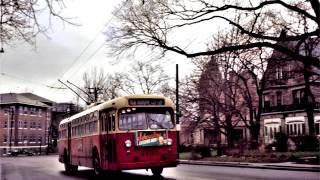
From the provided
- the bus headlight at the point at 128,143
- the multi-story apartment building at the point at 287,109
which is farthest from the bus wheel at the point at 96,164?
the multi-story apartment building at the point at 287,109

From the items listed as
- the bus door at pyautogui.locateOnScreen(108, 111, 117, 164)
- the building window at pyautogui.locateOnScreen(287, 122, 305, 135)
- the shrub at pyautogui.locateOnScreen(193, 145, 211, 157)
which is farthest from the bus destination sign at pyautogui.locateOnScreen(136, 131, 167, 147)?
the building window at pyautogui.locateOnScreen(287, 122, 305, 135)

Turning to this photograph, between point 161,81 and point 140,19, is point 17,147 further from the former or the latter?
point 140,19

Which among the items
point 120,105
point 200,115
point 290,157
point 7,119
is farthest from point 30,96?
point 120,105

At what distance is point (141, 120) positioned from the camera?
59.8ft

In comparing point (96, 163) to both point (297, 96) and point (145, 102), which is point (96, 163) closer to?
point (145, 102)

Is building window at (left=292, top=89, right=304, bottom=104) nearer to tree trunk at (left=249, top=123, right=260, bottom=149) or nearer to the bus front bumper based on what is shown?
tree trunk at (left=249, top=123, right=260, bottom=149)

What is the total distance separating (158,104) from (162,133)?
1070mm

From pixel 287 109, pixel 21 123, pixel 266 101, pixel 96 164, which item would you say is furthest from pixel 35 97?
pixel 96 164

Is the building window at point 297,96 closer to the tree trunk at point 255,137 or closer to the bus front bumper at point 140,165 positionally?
the tree trunk at point 255,137

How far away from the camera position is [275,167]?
91.7ft

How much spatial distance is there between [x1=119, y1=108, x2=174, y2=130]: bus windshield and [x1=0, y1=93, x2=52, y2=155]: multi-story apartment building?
9887cm

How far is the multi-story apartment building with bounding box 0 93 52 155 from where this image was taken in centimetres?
11675

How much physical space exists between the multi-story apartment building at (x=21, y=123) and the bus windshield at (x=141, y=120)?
3892 inches

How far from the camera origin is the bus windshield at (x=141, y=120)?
18094 millimetres
